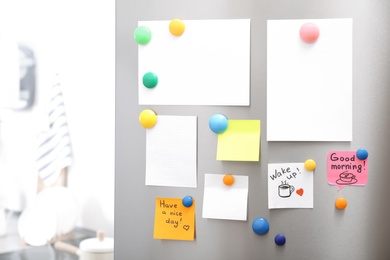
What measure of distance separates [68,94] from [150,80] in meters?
0.27

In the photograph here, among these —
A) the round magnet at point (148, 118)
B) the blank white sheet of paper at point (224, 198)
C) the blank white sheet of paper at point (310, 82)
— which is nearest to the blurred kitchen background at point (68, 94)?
the round magnet at point (148, 118)

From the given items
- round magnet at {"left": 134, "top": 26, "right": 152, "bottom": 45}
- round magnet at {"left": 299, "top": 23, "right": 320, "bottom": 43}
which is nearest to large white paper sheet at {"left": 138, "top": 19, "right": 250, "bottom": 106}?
round magnet at {"left": 134, "top": 26, "right": 152, "bottom": 45}

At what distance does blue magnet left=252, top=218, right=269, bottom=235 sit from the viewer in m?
0.89

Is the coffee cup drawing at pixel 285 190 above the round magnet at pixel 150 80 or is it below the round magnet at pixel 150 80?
below

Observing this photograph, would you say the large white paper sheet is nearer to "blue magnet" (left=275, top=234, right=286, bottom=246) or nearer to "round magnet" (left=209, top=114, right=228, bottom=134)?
"round magnet" (left=209, top=114, right=228, bottom=134)

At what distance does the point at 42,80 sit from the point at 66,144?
182 millimetres

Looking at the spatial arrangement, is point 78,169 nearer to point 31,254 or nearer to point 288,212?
point 31,254

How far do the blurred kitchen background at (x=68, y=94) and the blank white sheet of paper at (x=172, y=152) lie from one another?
0.51 ft

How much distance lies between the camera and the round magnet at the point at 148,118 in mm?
922

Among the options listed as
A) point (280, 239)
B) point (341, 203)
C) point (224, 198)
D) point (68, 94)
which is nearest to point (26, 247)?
point (68, 94)

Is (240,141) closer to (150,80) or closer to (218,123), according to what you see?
(218,123)

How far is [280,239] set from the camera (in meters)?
0.90

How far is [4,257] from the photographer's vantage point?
112cm

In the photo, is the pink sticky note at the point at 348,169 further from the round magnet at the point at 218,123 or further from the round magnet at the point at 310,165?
the round magnet at the point at 218,123
